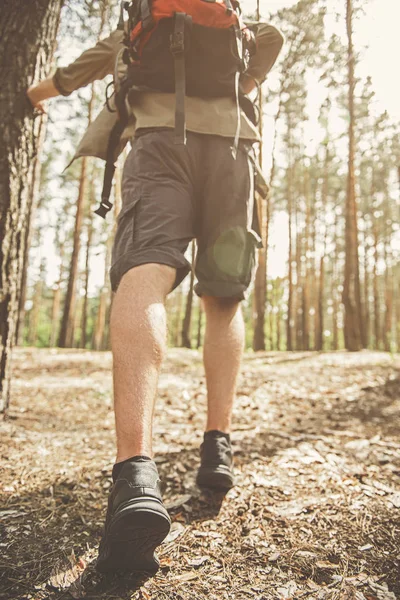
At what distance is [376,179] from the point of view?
21.3 meters

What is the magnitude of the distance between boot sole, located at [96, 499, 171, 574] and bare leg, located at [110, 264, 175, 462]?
0.59 feet

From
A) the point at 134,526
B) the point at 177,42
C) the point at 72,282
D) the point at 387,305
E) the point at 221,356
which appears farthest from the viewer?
the point at 387,305

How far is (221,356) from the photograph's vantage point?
1.85 meters

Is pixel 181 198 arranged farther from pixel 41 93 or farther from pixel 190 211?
pixel 41 93

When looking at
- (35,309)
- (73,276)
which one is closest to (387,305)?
(73,276)

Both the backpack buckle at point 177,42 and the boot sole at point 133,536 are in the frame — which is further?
the backpack buckle at point 177,42

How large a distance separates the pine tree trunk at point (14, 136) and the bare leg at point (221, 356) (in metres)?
1.34

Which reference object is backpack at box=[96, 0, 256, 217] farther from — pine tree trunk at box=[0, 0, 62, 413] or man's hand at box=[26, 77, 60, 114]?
pine tree trunk at box=[0, 0, 62, 413]

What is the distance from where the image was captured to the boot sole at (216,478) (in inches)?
66.1

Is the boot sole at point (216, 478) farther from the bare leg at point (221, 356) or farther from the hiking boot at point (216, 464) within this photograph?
the bare leg at point (221, 356)

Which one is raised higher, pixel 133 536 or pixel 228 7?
pixel 228 7

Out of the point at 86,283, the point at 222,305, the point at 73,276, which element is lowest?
the point at 222,305

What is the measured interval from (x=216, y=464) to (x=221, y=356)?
45cm

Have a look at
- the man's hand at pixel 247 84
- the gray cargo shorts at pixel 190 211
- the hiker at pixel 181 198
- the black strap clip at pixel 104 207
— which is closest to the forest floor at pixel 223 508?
the hiker at pixel 181 198
